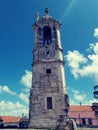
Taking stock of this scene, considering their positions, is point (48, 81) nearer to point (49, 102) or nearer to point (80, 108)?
point (49, 102)

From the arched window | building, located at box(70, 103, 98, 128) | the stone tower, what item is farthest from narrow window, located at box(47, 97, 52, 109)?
building, located at box(70, 103, 98, 128)

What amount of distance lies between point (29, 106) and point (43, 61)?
723 cm

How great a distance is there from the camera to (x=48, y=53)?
1119 inches

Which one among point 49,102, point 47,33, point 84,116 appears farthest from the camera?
point 84,116

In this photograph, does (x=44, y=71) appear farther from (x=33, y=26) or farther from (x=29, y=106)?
(x=33, y=26)

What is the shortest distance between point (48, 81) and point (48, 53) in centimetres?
488

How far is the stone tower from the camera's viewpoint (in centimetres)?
2405

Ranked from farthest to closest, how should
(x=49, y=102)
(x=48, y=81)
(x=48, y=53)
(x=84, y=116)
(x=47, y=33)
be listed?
(x=84, y=116), (x=47, y=33), (x=48, y=53), (x=48, y=81), (x=49, y=102)

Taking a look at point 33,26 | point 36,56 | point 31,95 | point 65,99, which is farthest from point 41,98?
point 33,26

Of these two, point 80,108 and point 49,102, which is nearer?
point 49,102

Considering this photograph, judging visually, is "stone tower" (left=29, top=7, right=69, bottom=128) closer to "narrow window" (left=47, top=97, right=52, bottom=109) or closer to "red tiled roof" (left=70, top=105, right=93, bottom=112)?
"narrow window" (left=47, top=97, right=52, bottom=109)

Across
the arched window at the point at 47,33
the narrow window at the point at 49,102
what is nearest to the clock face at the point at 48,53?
the arched window at the point at 47,33

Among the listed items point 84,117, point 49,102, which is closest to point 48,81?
point 49,102

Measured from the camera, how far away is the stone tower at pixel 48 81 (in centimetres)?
2405
